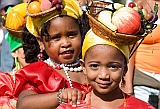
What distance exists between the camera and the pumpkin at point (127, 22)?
3.97 m

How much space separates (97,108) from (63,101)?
0.28 metres

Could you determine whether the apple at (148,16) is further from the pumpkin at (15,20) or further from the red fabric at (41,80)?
the pumpkin at (15,20)

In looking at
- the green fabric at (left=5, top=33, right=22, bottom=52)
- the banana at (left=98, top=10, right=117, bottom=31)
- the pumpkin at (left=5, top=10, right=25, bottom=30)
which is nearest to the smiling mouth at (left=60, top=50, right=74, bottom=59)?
the banana at (left=98, top=10, right=117, bottom=31)

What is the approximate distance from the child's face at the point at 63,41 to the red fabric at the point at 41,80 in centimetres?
14

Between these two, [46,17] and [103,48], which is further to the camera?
[46,17]

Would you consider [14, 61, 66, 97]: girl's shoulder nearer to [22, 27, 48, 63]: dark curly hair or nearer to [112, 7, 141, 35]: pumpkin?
[22, 27, 48, 63]: dark curly hair

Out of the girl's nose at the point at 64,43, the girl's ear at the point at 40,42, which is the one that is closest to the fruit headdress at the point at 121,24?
the girl's nose at the point at 64,43

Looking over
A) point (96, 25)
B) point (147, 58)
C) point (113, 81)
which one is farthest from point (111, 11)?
point (147, 58)

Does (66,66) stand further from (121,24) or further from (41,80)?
(121,24)

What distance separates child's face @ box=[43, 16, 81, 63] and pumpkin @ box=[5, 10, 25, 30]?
0.94 metres

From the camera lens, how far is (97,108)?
→ 4.19 metres

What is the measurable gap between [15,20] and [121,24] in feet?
6.54

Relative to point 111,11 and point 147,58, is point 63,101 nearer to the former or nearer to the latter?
point 111,11

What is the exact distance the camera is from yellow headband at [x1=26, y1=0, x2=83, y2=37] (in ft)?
16.1
